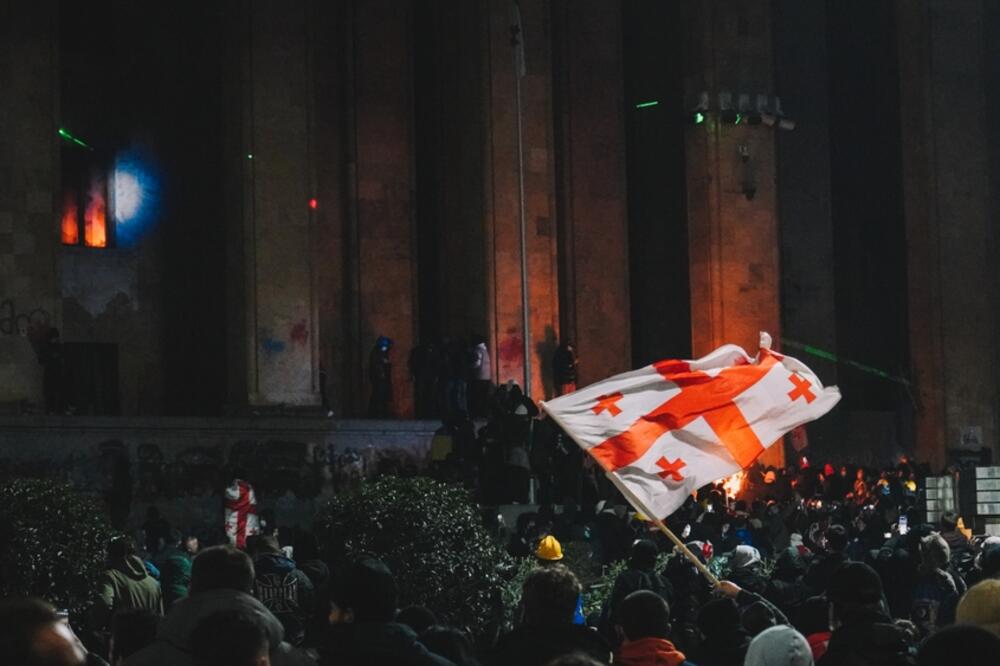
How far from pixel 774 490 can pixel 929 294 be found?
20.7 ft

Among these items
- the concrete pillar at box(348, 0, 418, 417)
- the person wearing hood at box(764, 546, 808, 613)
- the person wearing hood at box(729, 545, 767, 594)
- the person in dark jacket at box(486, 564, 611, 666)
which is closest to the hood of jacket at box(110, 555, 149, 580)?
the person wearing hood at box(729, 545, 767, 594)

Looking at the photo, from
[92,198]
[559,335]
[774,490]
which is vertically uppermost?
[92,198]

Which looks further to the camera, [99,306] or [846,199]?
[846,199]

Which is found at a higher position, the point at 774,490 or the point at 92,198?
the point at 92,198

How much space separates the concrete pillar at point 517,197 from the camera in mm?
33781

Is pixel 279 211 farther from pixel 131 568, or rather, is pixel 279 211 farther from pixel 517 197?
pixel 131 568

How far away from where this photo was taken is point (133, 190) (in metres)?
34.0

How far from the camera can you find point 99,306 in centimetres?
3338

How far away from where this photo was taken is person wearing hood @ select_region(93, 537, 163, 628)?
45.4 ft

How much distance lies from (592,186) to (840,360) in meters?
6.85

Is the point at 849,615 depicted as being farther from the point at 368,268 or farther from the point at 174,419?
the point at 368,268

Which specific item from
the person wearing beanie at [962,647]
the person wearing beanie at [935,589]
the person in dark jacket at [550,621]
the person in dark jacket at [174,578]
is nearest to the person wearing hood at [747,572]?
the person wearing beanie at [935,589]

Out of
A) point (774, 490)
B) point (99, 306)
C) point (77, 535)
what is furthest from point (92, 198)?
point (77, 535)

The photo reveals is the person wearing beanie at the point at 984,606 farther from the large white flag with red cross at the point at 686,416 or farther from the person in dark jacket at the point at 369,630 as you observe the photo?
the large white flag with red cross at the point at 686,416
